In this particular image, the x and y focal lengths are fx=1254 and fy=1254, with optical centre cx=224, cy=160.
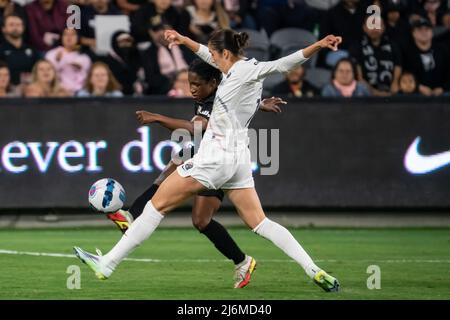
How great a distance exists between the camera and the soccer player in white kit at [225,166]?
9617mm

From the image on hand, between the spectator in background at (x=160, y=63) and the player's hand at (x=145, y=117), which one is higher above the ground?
the spectator in background at (x=160, y=63)

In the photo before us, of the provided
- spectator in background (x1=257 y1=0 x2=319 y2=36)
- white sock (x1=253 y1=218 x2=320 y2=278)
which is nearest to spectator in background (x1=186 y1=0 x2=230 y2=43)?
spectator in background (x1=257 y1=0 x2=319 y2=36)

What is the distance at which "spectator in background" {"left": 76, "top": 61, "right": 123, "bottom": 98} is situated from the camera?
16.5 meters

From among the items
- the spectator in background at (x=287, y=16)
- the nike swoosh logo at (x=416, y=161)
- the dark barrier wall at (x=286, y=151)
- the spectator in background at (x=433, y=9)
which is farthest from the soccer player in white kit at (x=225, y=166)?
the spectator in background at (x=433, y=9)

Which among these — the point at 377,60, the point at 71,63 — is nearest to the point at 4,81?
the point at 71,63

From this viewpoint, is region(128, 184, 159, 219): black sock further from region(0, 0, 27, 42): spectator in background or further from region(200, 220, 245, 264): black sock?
region(0, 0, 27, 42): spectator in background

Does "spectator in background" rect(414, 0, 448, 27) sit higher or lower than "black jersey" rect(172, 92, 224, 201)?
higher

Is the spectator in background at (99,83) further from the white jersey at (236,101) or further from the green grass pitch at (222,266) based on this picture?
the white jersey at (236,101)

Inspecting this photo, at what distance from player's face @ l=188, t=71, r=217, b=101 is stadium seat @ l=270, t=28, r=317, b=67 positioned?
7.63 metres

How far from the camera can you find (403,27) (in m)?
17.9

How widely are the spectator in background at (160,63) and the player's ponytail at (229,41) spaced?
289 inches

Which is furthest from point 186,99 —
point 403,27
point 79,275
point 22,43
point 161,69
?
point 79,275

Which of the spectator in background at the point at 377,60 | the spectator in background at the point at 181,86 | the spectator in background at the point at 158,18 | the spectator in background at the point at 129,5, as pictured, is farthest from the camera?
the spectator in background at the point at 129,5

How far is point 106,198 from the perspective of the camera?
1108 centimetres
